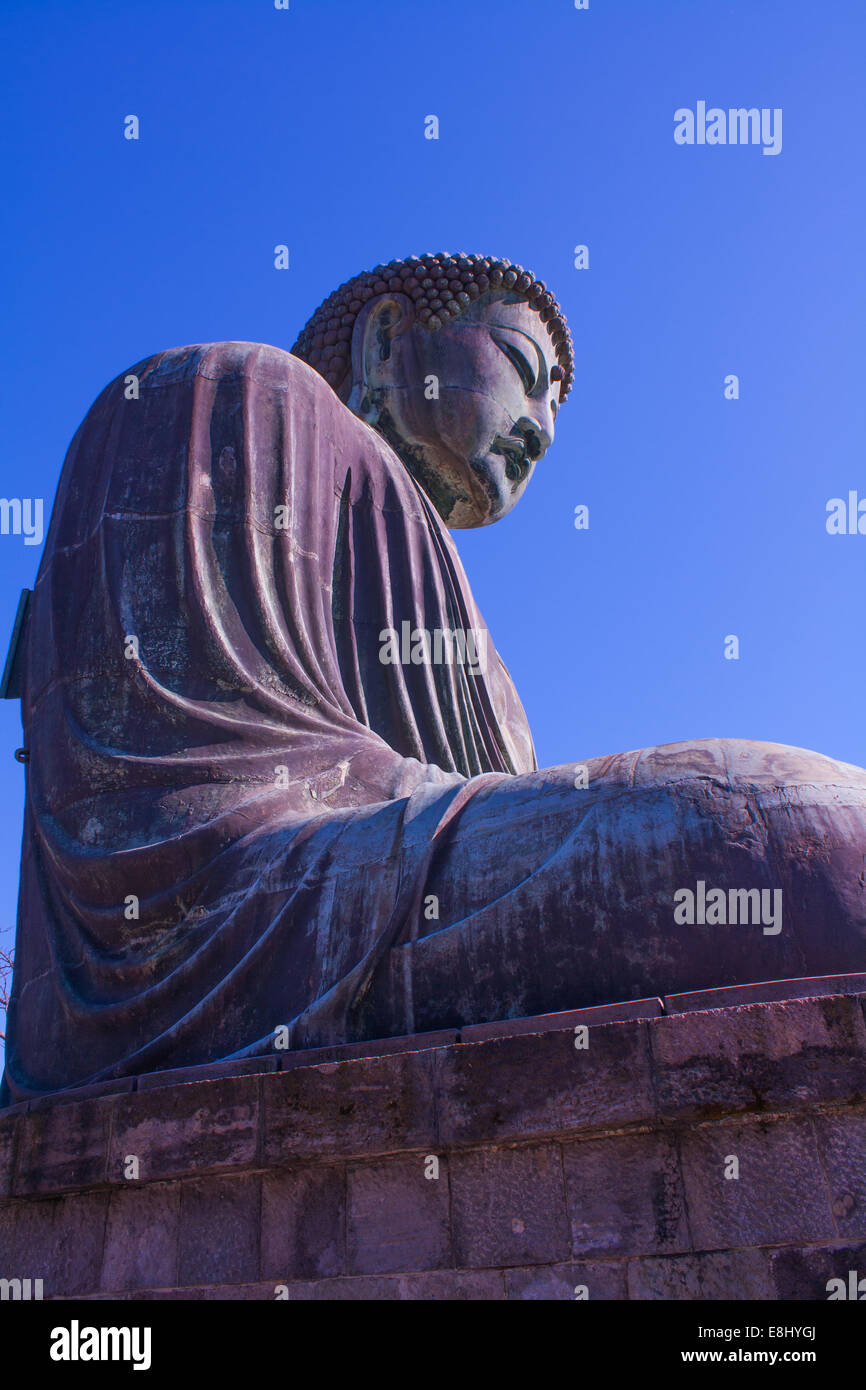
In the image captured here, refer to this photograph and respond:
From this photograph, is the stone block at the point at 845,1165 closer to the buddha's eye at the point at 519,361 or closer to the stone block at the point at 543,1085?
the stone block at the point at 543,1085

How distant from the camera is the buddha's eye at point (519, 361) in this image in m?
7.51

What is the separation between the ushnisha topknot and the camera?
7477 millimetres

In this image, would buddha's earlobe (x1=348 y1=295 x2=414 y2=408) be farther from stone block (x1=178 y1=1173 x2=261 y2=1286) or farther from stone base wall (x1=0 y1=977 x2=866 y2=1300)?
stone block (x1=178 y1=1173 x2=261 y2=1286)

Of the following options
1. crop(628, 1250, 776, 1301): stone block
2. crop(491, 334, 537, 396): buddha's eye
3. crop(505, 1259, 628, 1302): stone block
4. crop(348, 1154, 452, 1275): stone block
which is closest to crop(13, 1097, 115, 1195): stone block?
crop(348, 1154, 452, 1275): stone block

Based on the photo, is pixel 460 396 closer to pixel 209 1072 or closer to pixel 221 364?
pixel 221 364

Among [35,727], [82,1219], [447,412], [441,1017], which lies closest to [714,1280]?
[441,1017]

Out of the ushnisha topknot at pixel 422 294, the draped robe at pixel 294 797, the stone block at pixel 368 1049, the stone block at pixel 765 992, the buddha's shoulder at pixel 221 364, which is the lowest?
the stone block at pixel 368 1049

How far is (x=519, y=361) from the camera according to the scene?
753 centimetres

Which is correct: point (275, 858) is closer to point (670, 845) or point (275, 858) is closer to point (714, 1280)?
point (670, 845)

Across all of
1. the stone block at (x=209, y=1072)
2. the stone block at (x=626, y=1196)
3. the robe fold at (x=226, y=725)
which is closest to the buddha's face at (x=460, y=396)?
the robe fold at (x=226, y=725)

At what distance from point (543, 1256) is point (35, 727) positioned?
3.03 m

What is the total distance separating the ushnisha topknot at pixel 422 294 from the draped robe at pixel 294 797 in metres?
1.66

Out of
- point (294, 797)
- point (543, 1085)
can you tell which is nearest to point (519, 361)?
point (294, 797)

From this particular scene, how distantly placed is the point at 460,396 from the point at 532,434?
488mm
